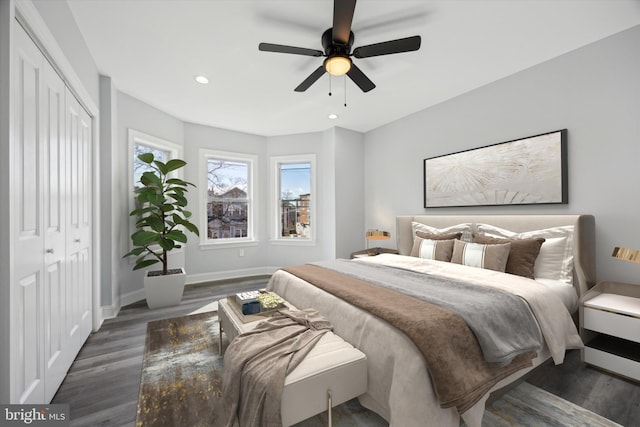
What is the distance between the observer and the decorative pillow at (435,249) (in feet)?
9.66

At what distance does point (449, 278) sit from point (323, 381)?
1448mm

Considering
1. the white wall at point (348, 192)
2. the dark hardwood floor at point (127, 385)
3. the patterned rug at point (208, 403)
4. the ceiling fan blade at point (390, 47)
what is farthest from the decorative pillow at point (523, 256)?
the white wall at point (348, 192)

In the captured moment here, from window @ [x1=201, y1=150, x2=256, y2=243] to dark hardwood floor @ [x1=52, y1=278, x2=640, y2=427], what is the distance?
2.41 metres

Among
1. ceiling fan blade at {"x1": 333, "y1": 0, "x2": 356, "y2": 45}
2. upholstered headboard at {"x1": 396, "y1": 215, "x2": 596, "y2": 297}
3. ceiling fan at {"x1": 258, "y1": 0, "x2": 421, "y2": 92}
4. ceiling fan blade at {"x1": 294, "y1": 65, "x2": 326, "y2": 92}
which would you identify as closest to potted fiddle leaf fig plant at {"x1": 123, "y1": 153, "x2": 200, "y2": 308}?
ceiling fan blade at {"x1": 294, "y1": 65, "x2": 326, "y2": 92}

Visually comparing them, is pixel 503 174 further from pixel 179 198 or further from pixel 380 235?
pixel 179 198

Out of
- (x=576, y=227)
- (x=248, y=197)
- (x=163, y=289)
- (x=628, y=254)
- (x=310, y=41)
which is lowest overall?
(x=163, y=289)

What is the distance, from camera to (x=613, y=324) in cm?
189

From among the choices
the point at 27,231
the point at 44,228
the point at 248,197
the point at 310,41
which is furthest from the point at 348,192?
the point at 27,231

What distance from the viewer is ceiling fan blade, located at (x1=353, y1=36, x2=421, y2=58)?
1925mm

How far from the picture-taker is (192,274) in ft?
15.0

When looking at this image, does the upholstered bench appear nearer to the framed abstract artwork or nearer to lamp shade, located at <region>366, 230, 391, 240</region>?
the framed abstract artwork

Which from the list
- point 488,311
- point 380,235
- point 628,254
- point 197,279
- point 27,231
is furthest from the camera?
point 197,279

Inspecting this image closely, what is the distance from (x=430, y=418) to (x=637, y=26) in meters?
3.39

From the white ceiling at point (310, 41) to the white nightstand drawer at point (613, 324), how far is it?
2280mm
